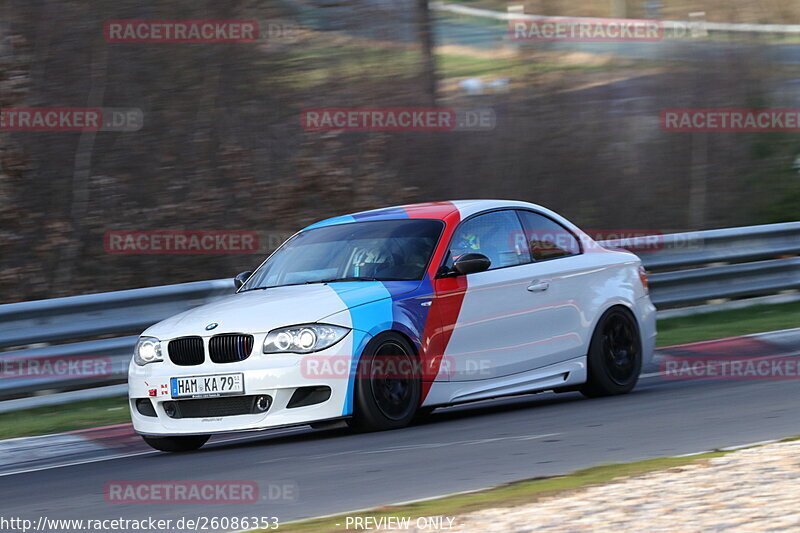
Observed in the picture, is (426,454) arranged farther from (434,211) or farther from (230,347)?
(434,211)

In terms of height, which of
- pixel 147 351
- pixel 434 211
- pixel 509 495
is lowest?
pixel 509 495

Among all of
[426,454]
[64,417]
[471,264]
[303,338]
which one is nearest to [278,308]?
[303,338]

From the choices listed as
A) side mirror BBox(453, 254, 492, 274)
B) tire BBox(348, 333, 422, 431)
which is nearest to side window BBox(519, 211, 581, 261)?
side mirror BBox(453, 254, 492, 274)

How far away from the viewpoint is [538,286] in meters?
9.47

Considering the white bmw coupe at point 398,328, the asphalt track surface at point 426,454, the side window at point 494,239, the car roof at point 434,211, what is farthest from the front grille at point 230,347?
the car roof at point 434,211

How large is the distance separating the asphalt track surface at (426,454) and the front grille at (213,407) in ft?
0.90

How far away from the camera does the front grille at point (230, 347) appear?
8.13 m

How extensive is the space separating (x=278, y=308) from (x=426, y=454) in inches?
62.7

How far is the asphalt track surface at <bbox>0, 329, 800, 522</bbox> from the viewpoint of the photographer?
20.8ft

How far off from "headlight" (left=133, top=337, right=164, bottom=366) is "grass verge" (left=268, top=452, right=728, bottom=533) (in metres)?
3.19

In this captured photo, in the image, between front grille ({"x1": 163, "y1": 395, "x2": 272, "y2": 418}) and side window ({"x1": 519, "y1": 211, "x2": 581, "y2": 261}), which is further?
side window ({"x1": 519, "y1": 211, "x2": 581, "y2": 261})

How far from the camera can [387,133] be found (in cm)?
1762

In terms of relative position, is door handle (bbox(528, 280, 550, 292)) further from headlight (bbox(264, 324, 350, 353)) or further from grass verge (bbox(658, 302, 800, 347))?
grass verge (bbox(658, 302, 800, 347))

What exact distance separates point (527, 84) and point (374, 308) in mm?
11047
